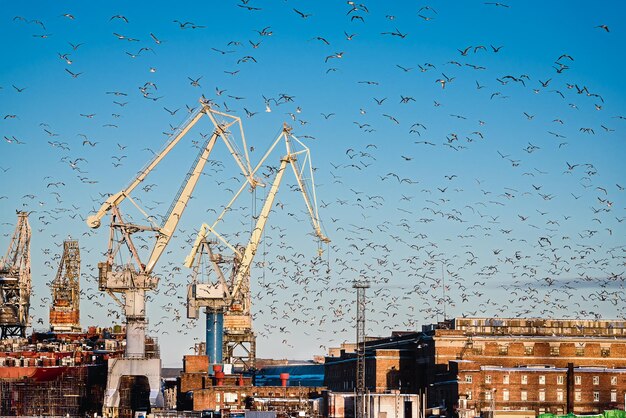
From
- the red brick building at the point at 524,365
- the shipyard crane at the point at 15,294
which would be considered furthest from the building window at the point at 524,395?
the shipyard crane at the point at 15,294

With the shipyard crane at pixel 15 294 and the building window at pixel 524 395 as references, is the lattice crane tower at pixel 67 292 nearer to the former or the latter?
the shipyard crane at pixel 15 294

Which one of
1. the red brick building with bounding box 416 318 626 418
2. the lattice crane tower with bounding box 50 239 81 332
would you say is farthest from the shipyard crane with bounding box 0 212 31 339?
the red brick building with bounding box 416 318 626 418

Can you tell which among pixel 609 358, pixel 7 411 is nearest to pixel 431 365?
pixel 609 358

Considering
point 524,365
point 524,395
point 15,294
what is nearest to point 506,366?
point 524,365

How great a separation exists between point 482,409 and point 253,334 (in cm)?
5884

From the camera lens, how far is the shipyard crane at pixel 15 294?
180 metres

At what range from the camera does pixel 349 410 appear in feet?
365

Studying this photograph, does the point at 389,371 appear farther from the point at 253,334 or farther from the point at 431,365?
the point at 253,334

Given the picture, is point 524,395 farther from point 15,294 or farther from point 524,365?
point 15,294

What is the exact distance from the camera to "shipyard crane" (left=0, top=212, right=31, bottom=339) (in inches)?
7082

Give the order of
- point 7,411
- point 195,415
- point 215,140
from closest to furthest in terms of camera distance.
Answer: point 195,415 < point 7,411 < point 215,140

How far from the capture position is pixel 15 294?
7131 inches

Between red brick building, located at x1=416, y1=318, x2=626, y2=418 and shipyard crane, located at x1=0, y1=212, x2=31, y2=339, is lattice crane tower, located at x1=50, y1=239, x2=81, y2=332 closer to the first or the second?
shipyard crane, located at x1=0, y1=212, x2=31, y2=339

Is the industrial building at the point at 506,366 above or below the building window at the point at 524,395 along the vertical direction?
above
